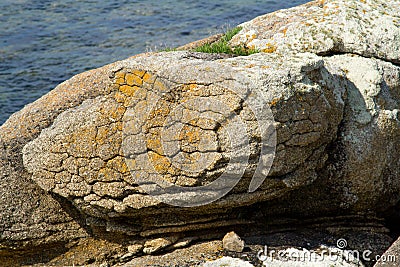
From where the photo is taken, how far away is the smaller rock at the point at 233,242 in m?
7.15

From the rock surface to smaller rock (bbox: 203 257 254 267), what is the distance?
2.09 ft

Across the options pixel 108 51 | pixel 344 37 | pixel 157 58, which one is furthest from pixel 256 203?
pixel 108 51

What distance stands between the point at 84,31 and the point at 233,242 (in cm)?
1462

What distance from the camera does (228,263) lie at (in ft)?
22.6

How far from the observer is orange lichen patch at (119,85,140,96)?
720cm

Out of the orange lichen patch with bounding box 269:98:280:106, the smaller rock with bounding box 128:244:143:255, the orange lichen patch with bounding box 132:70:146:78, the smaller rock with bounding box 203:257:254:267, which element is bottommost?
the smaller rock with bounding box 128:244:143:255

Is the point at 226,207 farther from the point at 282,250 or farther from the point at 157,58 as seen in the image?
the point at 157,58

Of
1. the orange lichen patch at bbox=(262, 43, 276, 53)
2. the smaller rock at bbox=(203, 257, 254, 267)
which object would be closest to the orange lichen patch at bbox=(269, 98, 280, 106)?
the smaller rock at bbox=(203, 257, 254, 267)

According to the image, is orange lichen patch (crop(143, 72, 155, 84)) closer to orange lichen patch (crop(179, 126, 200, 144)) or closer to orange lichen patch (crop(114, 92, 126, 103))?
orange lichen patch (crop(114, 92, 126, 103))

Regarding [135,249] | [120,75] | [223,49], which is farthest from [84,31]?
[135,249]

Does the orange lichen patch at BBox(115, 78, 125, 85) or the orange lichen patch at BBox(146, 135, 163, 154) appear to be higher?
the orange lichen patch at BBox(115, 78, 125, 85)

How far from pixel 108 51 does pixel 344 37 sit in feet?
36.9

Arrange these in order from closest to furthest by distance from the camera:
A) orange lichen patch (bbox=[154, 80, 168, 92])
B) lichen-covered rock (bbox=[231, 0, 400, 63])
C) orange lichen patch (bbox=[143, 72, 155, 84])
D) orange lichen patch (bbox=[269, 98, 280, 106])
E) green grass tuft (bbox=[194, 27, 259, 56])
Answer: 1. orange lichen patch (bbox=[269, 98, 280, 106])
2. orange lichen patch (bbox=[154, 80, 168, 92])
3. orange lichen patch (bbox=[143, 72, 155, 84])
4. lichen-covered rock (bbox=[231, 0, 400, 63])
5. green grass tuft (bbox=[194, 27, 259, 56])

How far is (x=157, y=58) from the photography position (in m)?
7.59
